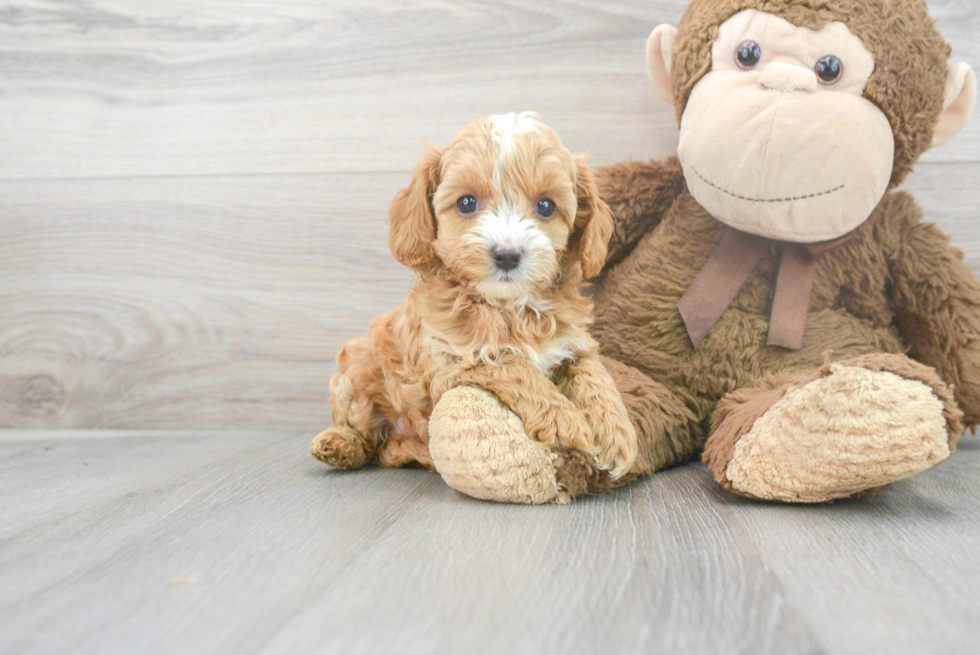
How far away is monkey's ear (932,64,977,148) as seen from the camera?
1.20 metres

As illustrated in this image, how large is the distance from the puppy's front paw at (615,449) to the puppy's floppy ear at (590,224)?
238mm

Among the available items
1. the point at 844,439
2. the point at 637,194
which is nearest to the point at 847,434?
the point at 844,439

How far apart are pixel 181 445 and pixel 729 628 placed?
126 cm

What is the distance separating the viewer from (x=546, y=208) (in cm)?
104

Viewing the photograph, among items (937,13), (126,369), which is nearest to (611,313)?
(937,13)

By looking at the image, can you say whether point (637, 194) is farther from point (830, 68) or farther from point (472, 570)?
point (472, 570)

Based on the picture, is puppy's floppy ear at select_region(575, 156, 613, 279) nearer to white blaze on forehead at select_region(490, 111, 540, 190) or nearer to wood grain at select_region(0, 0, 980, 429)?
white blaze on forehead at select_region(490, 111, 540, 190)

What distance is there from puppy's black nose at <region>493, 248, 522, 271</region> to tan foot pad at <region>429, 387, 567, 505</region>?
0.18m

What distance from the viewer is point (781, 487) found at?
99 centimetres

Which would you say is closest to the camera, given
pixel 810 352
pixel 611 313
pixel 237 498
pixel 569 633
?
pixel 569 633

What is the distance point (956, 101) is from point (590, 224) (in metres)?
0.71

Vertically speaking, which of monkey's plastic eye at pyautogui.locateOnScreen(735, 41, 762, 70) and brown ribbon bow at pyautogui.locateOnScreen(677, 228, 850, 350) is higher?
monkey's plastic eye at pyautogui.locateOnScreen(735, 41, 762, 70)

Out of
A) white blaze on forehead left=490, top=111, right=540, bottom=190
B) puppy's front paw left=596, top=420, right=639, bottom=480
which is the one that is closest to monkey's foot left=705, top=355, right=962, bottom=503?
puppy's front paw left=596, top=420, right=639, bottom=480

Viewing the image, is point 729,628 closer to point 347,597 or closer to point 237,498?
point 347,597
